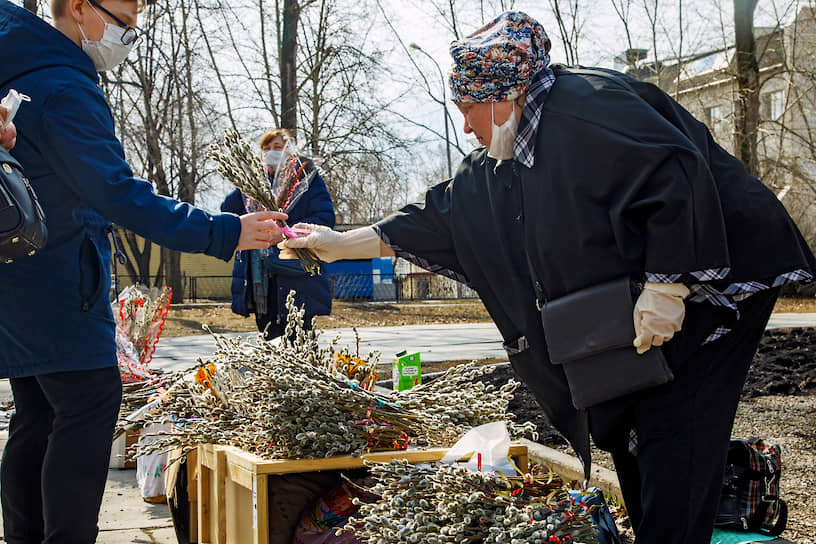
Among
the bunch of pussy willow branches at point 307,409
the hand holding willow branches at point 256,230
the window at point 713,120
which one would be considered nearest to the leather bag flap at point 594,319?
the bunch of pussy willow branches at point 307,409

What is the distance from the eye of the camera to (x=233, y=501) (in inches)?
121

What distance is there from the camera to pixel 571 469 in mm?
3996

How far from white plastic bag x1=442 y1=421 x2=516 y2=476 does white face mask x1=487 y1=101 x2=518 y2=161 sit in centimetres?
91

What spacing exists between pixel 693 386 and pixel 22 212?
190cm

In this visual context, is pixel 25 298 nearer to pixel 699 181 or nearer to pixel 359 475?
pixel 359 475

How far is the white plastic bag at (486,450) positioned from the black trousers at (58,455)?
112cm

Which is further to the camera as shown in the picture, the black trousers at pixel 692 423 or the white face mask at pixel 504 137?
the white face mask at pixel 504 137

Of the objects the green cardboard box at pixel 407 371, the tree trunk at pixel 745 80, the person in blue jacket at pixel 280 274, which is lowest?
the green cardboard box at pixel 407 371

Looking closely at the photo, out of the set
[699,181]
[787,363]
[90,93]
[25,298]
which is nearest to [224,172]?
[90,93]

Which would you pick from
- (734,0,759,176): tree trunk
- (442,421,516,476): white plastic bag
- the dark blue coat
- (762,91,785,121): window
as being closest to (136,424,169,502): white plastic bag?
the dark blue coat

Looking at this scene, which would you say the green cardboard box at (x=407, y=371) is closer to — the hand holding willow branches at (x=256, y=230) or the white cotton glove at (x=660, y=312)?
the hand holding willow branches at (x=256, y=230)

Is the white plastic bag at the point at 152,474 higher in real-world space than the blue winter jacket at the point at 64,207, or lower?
lower

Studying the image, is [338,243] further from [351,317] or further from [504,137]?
[351,317]

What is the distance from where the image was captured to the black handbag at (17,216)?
2123 mm
